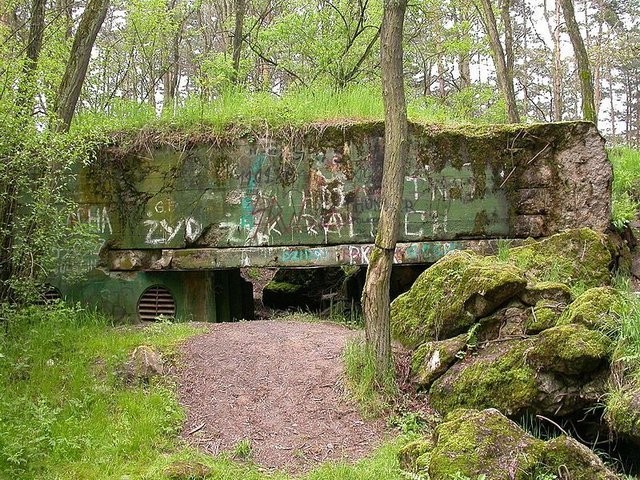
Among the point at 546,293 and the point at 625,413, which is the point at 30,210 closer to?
the point at 546,293

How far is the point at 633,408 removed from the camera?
3.67 metres

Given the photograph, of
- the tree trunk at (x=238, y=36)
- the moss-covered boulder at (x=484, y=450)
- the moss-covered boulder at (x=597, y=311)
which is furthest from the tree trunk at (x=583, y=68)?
the moss-covered boulder at (x=484, y=450)

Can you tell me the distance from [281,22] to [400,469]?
401 inches

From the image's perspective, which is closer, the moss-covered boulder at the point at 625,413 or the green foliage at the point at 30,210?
the moss-covered boulder at the point at 625,413

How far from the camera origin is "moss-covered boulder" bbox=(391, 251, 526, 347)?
5.75m

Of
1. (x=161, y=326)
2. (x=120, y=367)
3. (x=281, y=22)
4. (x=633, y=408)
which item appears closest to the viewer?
(x=633, y=408)

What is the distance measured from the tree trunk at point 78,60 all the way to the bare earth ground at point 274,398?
3.30 metres

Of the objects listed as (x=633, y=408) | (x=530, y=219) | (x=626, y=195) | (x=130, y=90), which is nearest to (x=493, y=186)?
(x=530, y=219)

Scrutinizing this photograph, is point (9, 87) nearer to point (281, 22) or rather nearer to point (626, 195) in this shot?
point (281, 22)

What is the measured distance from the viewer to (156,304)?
8.93 m

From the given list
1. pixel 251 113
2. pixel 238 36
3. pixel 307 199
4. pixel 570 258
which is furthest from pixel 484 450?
pixel 238 36

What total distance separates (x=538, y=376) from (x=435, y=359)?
115 cm

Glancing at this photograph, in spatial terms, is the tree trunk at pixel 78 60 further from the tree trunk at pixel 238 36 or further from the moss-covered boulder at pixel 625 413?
the moss-covered boulder at pixel 625 413

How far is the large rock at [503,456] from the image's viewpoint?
3.38 m
